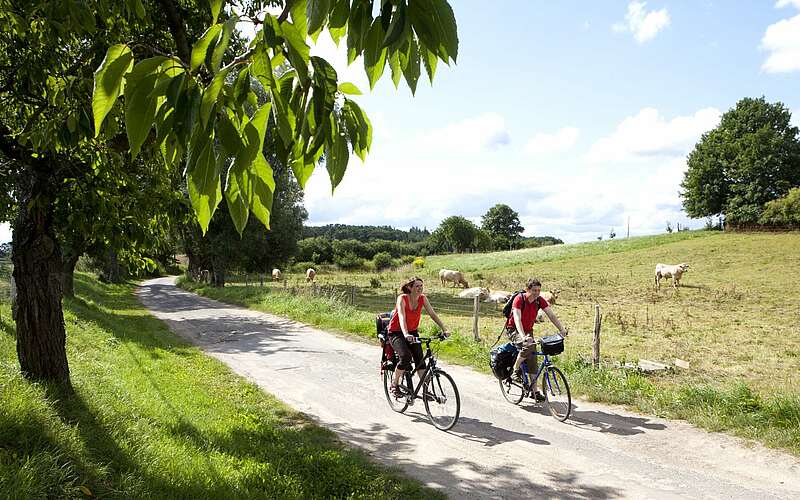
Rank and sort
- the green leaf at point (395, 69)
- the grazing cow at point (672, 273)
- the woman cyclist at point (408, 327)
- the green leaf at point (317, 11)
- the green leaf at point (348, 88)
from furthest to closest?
the grazing cow at point (672, 273), the woman cyclist at point (408, 327), the green leaf at point (395, 69), the green leaf at point (348, 88), the green leaf at point (317, 11)

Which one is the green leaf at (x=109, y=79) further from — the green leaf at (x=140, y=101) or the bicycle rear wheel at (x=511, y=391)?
the bicycle rear wheel at (x=511, y=391)

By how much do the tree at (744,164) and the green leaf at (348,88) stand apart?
66.8 m

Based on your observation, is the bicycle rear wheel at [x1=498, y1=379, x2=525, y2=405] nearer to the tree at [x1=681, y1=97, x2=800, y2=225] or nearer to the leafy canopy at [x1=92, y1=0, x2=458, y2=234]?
the leafy canopy at [x1=92, y1=0, x2=458, y2=234]

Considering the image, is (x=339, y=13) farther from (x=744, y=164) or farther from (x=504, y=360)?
(x=744, y=164)

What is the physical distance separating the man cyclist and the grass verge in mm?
3178

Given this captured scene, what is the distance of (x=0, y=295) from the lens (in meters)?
14.4

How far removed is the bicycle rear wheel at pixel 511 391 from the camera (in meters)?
8.44

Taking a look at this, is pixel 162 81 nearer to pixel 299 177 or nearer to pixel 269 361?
pixel 299 177

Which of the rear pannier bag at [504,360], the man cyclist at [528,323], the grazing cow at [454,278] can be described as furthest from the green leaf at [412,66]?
the grazing cow at [454,278]

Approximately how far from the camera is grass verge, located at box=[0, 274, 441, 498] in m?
4.23

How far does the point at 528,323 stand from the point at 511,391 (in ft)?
5.06

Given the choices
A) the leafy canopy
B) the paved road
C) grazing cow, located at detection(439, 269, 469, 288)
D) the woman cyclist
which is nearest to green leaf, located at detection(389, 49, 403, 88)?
the leafy canopy

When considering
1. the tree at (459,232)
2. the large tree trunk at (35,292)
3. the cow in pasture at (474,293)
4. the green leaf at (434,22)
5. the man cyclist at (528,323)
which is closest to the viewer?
the green leaf at (434,22)

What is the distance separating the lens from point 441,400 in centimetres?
746
